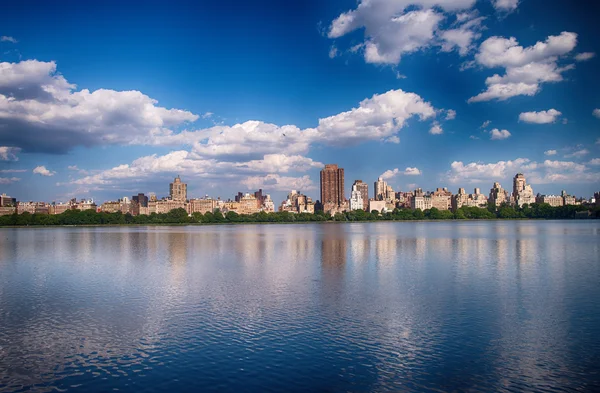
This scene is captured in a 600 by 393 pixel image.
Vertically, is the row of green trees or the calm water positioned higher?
the row of green trees

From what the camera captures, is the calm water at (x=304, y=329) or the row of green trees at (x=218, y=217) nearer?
the calm water at (x=304, y=329)

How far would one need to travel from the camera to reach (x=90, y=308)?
21.5 meters

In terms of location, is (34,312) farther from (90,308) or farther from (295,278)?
(295,278)

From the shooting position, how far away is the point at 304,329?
57.0ft

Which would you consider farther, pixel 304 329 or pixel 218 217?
pixel 218 217

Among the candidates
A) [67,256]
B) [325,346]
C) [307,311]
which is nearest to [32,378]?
[325,346]

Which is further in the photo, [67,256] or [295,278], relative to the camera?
[67,256]

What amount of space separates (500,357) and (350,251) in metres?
32.8

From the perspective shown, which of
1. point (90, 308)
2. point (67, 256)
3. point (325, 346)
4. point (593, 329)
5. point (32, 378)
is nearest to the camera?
point (32, 378)

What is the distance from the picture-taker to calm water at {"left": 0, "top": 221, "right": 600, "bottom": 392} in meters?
12.9

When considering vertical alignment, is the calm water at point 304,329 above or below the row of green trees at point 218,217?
below

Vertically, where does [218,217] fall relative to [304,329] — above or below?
above

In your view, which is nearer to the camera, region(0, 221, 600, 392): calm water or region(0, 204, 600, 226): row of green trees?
region(0, 221, 600, 392): calm water

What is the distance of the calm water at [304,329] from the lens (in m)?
12.9
